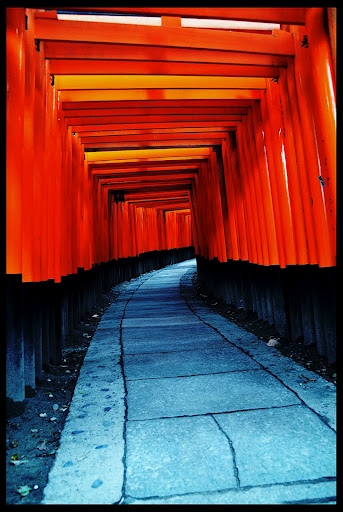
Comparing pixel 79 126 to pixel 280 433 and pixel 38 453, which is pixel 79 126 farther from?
pixel 280 433

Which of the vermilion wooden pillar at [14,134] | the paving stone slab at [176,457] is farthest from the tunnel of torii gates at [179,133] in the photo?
the paving stone slab at [176,457]

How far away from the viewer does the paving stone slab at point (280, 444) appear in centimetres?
191

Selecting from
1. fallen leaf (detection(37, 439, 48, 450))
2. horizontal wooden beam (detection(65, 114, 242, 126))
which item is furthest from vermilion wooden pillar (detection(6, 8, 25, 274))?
horizontal wooden beam (detection(65, 114, 242, 126))

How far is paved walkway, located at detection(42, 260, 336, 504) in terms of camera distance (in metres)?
1.82

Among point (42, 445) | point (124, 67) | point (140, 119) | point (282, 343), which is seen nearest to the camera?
point (42, 445)

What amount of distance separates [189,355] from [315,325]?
4.88 feet

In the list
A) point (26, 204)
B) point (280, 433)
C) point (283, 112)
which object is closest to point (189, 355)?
point (280, 433)

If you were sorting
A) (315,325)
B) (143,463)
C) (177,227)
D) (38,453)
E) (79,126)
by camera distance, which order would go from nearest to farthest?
(143,463), (38,453), (315,325), (79,126), (177,227)

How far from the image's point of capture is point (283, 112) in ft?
13.7

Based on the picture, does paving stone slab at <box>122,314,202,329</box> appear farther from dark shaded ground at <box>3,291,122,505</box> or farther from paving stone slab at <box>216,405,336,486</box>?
paving stone slab at <box>216,405,336,486</box>

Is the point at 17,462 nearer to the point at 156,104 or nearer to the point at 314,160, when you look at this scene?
the point at 314,160

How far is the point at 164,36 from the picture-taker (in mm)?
3555

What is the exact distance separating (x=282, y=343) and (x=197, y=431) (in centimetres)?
238

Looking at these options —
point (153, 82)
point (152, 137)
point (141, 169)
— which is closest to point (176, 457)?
point (153, 82)
